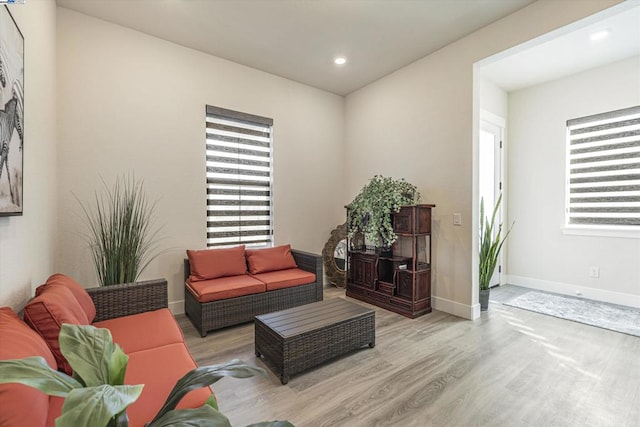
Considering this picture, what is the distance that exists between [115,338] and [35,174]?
4.28ft

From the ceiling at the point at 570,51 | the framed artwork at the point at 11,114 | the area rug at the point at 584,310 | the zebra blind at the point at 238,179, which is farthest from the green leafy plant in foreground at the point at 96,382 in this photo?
the area rug at the point at 584,310

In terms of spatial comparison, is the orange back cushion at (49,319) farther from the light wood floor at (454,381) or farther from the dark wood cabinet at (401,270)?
the dark wood cabinet at (401,270)

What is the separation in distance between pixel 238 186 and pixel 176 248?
42.5 inches

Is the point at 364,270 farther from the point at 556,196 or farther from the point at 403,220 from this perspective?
the point at 556,196

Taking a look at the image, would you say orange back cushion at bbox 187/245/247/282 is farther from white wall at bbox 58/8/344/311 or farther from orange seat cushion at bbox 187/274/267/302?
white wall at bbox 58/8/344/311

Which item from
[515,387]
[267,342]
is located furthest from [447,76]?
[267,342]

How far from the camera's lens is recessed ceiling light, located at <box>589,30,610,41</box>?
10.1ft

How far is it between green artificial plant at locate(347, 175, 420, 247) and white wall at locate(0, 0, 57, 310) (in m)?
3.03

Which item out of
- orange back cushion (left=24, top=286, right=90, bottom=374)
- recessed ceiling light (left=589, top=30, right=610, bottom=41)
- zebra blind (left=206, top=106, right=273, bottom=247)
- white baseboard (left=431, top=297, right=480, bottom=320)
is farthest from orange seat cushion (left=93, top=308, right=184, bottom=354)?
recessed ceiling light (left=589, top=30, right=610, bottom=41)

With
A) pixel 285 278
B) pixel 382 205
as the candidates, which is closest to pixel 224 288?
pixel 285 278

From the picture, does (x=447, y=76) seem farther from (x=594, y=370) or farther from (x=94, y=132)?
(x=94, y=132)

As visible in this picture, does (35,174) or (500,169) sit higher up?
(500,169)

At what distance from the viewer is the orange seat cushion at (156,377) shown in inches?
45.9

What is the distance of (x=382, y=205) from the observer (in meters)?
3.50
